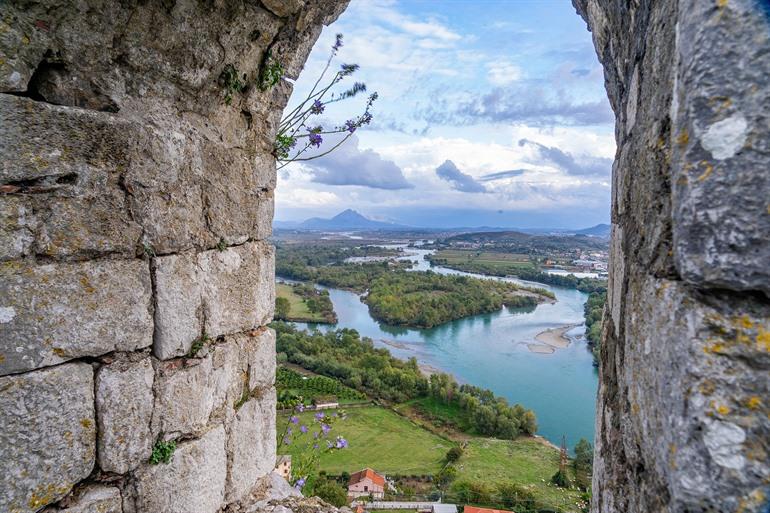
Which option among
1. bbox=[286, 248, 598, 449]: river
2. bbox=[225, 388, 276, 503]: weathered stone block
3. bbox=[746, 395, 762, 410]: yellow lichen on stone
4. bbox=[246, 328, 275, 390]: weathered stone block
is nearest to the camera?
bbox=[746, 395, 762, 410]: yellow lichen on stone

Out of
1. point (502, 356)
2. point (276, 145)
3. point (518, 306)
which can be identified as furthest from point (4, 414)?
point (518, 306)

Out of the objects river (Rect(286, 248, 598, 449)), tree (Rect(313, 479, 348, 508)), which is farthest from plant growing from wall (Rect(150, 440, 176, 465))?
river (Rect(286, 248, 598, 449))

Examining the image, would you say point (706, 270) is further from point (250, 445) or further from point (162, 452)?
point (250, 445)

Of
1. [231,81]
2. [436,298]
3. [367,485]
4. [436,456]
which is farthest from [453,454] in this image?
[436,298]

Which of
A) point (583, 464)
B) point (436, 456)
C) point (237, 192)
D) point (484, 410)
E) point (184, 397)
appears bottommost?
point (436, 456)

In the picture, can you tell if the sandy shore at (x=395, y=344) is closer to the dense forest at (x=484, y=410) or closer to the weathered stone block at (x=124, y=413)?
the dense forest at (x=484, y=410)

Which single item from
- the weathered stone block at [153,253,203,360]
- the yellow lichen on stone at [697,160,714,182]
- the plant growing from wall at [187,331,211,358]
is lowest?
the plant growing from wall at [187,331,211,358]

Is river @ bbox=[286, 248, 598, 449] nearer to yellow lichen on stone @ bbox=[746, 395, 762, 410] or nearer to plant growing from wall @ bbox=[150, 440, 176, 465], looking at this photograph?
plant growing from wall @ bbox=[150, 440, 176, 465]
